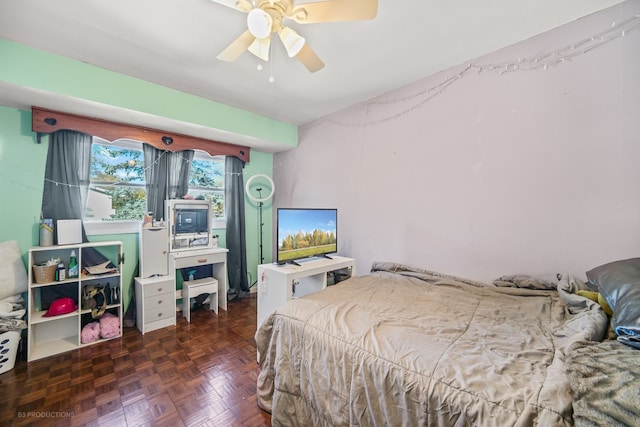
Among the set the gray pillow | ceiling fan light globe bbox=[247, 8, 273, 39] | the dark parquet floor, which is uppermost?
ceiling fan light globe bbox=[247, 8, 273, 39]

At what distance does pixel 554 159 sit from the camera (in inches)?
67.5

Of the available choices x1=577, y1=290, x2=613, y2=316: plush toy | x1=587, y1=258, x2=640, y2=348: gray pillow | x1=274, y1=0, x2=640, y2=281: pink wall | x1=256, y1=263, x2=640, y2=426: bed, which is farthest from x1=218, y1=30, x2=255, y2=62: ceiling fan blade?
x1=577, y1=290, x2=613, y2=316: plush toy

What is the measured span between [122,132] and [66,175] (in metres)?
0.64

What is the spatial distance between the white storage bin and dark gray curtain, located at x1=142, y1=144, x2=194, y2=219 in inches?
55.1

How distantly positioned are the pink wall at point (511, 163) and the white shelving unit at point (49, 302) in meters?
2.61

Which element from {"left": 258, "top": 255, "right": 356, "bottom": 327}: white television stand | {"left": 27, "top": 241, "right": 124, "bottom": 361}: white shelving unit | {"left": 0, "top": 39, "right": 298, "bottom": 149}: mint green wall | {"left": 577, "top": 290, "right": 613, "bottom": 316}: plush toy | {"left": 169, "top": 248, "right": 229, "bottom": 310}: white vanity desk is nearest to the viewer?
{"left": 577, "top": 290, "right": 613, "bottom": 316}: plush toy

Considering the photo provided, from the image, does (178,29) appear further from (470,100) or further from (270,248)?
(270,248)

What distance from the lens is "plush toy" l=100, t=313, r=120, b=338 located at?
2.39m

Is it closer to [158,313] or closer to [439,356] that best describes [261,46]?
[439,356]

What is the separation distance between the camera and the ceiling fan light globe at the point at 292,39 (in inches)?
56.2

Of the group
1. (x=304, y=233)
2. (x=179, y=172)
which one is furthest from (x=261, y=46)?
(x=179, y=172)

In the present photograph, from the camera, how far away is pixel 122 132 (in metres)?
2.63

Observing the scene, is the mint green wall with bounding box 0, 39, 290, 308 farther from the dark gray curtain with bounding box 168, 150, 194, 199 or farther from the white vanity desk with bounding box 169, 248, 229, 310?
the dark gray curtain with bounding box 168, 150, 194, 199

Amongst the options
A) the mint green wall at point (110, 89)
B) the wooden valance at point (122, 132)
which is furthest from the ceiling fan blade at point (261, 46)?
the wooden valance at point (122, 132)
